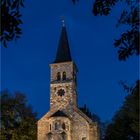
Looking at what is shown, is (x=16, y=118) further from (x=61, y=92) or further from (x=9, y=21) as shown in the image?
(x=9, y=21)

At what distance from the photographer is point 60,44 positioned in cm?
5900

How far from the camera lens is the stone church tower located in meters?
50.6

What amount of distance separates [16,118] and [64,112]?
613cm

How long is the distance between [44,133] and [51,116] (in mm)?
2184

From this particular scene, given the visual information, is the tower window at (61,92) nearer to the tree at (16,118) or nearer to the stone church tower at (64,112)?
the stone church tower at (64,112)

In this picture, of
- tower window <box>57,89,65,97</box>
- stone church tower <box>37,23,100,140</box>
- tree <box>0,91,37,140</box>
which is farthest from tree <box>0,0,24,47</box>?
tower window <box>57,89,65,97</box>

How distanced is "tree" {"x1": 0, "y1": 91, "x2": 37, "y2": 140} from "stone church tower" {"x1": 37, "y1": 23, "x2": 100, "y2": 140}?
5.26 feet

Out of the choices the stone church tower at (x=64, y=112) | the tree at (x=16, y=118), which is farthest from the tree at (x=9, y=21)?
the stone church tower at (x=64, y=112)

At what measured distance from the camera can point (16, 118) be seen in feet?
164

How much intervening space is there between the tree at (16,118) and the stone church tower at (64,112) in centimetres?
160

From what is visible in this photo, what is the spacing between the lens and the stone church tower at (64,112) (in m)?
50.6

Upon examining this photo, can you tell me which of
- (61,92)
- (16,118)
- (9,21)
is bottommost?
(9,21)

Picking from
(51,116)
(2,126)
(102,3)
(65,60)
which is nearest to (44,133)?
(51,116)

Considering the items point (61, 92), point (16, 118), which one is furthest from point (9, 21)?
point (61, 92)
